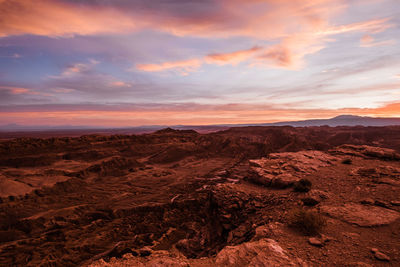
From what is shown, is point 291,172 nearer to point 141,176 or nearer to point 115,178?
point 141,176

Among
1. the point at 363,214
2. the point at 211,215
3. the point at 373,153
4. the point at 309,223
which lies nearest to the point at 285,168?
the point at 363,214

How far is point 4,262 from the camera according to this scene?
17.6 ft

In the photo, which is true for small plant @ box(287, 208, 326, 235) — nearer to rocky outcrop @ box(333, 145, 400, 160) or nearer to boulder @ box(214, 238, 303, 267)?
boulder @ box(214, 238, 303, 267)

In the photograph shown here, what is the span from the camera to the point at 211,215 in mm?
7879

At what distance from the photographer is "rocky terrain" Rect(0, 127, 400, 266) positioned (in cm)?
386

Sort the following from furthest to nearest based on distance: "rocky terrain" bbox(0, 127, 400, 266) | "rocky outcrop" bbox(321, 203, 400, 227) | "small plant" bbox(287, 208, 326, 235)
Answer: "rocky outcrop" bbox(321, 203, 400, 227)
"small plant" bbox(287, 208, 326, 235)
"rocky terrain" bbox(0, 127, 400, 266)

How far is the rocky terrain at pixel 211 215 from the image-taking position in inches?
152

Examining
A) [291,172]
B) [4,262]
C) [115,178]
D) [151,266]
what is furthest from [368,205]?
[115,178]

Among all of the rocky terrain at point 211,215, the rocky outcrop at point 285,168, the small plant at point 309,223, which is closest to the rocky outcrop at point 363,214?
the rocky terrain at point 211,215

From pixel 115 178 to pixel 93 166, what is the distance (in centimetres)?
287

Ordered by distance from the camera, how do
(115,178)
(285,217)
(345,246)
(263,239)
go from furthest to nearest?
(115,178), (285,217), (263,239), (345,246)

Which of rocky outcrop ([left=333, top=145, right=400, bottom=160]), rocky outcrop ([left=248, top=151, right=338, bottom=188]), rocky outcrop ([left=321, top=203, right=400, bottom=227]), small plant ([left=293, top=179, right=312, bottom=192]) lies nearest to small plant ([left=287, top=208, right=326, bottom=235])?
rocky outcrop ([left=321, top=203, right=400, bottom=227])

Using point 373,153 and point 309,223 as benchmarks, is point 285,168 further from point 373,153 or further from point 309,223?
point 373,153

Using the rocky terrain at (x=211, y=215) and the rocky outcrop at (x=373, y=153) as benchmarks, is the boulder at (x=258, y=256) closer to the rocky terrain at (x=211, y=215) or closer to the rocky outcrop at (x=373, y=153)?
the rocky terrain at (x=211, y=215)
